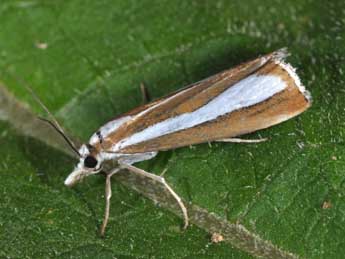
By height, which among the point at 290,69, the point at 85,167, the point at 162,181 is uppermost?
the point at 290,69

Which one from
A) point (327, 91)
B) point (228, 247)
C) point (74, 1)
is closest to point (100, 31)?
point (74, 1)

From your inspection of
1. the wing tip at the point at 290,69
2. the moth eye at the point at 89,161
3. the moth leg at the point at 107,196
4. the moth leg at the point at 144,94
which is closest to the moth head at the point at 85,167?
the moth eye at the point at 89,161

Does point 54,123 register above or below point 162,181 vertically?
above

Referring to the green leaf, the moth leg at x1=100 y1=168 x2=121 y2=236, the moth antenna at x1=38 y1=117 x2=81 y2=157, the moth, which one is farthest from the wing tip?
the moth antenna at x1=38 y1=117 x2=81 y2=157

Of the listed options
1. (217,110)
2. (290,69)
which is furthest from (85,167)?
(290,69)

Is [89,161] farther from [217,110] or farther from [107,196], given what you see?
[217,110]

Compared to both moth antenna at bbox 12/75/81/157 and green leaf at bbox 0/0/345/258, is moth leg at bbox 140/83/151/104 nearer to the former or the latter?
green leaf at bbox 0/0/345/258

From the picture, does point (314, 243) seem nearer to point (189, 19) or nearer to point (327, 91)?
point (327, 91)
